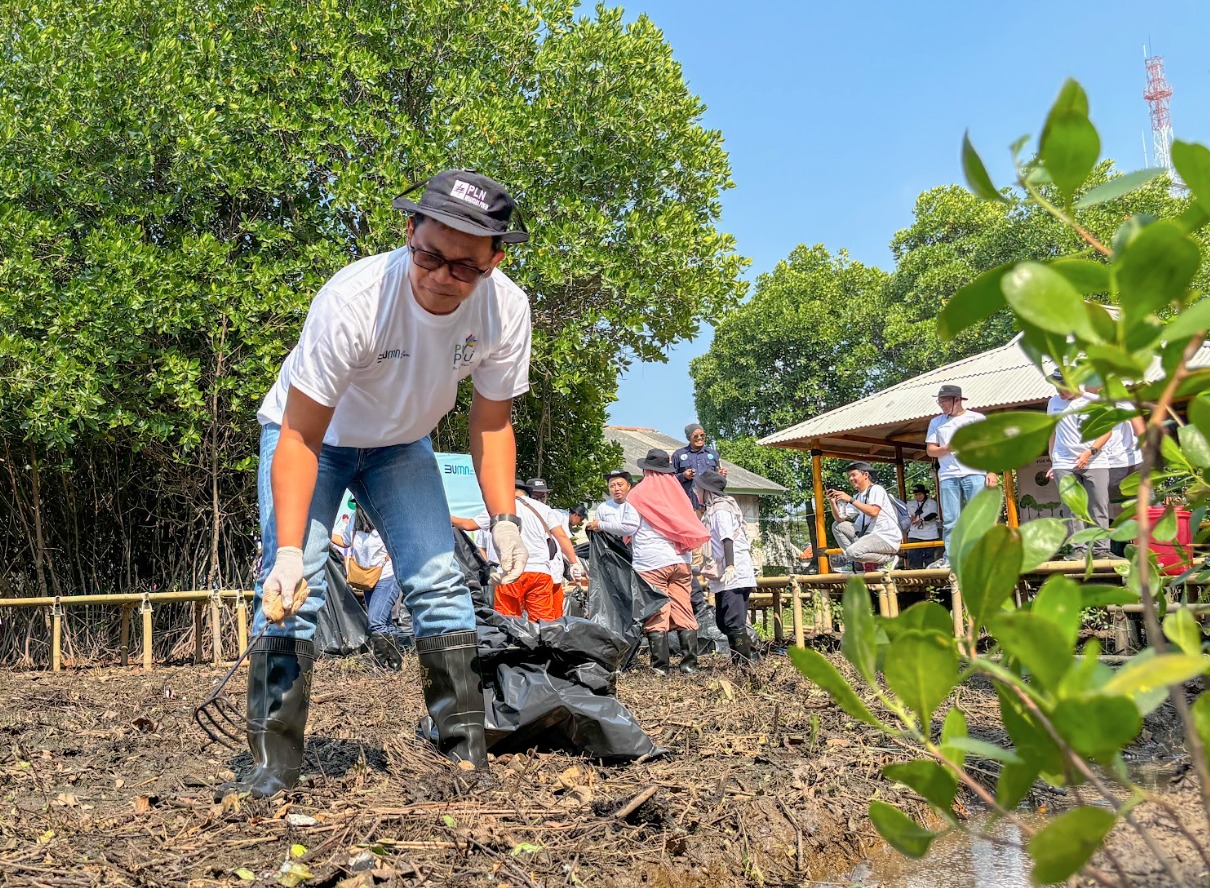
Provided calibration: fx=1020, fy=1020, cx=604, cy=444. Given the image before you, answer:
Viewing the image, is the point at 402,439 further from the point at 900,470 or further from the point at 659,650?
the point at 900,470

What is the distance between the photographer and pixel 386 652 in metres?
8.40

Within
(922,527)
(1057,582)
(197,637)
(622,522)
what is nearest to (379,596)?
(197,637)

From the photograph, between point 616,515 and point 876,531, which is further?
point 876,531

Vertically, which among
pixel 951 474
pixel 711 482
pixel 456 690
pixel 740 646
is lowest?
pixel 740 646

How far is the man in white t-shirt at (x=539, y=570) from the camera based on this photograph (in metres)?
7.62

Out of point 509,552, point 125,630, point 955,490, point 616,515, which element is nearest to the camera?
point 509,552

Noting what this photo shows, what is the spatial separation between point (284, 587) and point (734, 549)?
509 cm

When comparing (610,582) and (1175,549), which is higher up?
(1175,549)

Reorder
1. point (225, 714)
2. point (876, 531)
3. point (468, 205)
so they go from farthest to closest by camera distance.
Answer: point (876, 531) → point (225, 714) → point (468, 205)

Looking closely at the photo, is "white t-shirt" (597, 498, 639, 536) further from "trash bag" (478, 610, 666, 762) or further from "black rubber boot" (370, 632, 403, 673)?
"trash bag" (478, 610, 666, 762)

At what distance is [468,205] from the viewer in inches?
108

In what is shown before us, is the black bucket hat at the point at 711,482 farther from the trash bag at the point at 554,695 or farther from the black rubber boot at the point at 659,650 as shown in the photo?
the trash bag at the point at 554,695

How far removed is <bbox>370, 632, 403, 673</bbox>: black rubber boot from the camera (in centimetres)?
812

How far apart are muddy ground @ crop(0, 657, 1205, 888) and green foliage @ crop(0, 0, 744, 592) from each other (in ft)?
19.9
